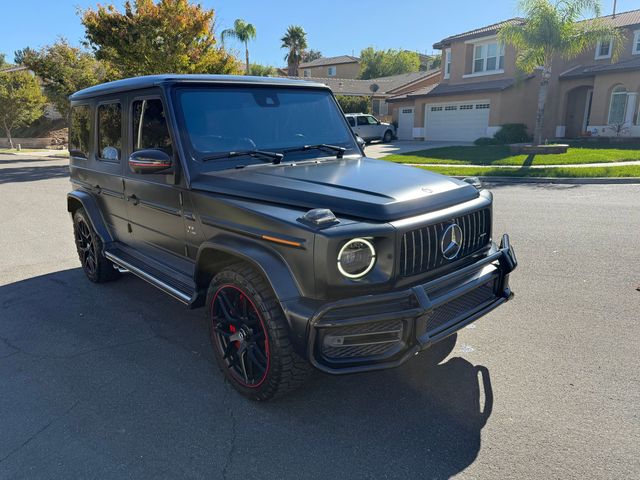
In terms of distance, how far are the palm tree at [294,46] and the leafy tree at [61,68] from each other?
114 ft

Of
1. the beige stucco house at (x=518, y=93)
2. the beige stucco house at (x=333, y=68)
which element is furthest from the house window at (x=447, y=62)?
the beige stucco house at (x=333, y=68)

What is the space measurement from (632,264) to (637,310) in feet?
4.85

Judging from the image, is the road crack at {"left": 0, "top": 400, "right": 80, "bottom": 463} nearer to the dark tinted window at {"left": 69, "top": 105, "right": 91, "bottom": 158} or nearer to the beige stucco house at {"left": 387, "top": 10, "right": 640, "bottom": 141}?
the dark tinted window at {"left": 69, "top": 105, "right": 91, "bottom": 158}

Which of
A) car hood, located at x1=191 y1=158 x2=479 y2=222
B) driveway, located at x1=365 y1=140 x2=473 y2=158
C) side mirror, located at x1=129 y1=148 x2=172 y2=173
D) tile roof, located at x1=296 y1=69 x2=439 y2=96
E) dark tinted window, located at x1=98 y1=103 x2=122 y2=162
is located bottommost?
driveway, located at x1=365 y1=140 x2=473 y2=158

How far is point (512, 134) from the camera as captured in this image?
24.2m

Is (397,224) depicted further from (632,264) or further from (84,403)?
(632,264)

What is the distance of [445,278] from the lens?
2875 mm

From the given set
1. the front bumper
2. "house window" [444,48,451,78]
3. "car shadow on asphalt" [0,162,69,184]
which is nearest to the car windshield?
the front bumper

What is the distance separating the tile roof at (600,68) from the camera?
21.8 m

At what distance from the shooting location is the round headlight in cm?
255

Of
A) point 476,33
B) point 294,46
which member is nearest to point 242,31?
point 294,46

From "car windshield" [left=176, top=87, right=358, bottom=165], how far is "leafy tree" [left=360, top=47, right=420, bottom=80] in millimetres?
63811

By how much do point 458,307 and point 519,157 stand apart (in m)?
15.7

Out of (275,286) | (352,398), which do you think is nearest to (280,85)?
(275,286)
